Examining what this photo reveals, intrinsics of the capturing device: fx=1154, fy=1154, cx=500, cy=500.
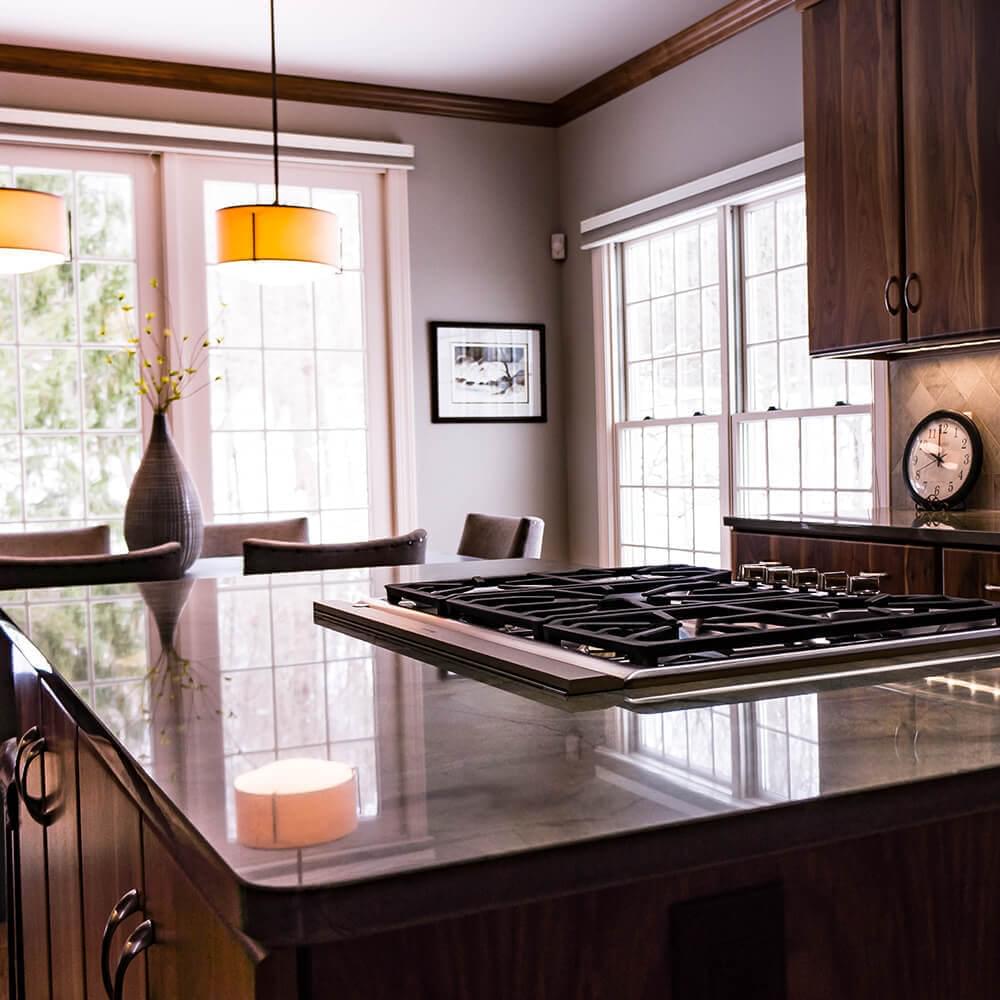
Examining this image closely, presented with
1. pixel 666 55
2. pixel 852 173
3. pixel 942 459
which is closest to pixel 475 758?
pixel 852 173

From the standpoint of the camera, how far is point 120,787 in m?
0.88

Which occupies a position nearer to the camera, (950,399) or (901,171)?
(901,171)

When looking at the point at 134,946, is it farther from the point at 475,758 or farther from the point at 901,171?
the point at 901,171

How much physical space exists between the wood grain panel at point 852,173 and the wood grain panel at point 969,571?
0.84 metres

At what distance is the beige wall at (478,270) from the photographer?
220 inches

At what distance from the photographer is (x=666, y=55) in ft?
16.1

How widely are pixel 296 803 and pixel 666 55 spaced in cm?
484

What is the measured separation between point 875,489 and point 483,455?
2219 mm

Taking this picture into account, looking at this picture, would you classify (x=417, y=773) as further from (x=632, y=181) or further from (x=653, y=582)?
(x=632, y=181)

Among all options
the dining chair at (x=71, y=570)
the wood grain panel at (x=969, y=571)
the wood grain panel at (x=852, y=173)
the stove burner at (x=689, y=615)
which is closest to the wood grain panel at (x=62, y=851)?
the stove burner at (x=689, y=615)

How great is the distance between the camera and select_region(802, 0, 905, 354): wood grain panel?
3338mm

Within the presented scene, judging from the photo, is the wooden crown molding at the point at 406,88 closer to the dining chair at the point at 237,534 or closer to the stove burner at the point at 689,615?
the dining chair at the point at 237,534

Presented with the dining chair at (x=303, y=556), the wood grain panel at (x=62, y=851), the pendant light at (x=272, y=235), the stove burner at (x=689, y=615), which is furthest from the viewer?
the pendant light at (x=272, y=235)

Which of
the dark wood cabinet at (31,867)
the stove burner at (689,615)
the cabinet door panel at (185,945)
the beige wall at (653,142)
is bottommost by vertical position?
the dark wood cabinet at (31,867)
